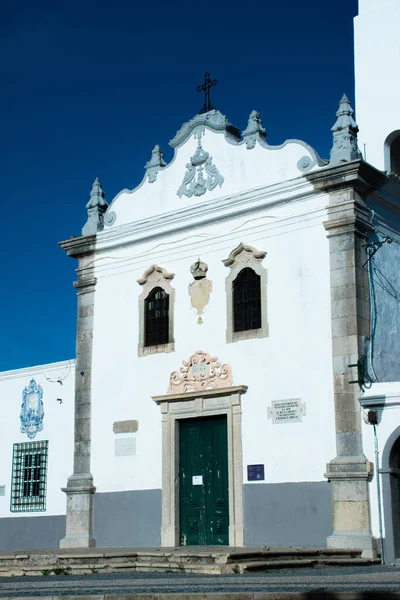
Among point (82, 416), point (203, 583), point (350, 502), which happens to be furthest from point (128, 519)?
point (203, 583)

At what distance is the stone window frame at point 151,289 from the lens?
16734 mm

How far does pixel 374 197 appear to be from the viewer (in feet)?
50.6

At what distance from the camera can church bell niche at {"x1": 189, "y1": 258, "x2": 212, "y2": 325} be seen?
16.4 m

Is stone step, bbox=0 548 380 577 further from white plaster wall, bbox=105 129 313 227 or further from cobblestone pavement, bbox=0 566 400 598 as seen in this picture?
white plaster wall, bbox=105 129 313 227

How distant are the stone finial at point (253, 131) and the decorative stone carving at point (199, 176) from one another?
80cm

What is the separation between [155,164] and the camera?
1791 cm

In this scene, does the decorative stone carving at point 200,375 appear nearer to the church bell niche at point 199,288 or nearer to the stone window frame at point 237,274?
the stone window frame at point 237,274

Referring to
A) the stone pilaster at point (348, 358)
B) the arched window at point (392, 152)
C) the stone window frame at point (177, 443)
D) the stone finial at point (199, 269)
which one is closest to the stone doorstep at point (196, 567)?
the stone pilaster at point (348, 358)

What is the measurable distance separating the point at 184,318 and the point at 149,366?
1.12 metres

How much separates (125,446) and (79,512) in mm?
1556

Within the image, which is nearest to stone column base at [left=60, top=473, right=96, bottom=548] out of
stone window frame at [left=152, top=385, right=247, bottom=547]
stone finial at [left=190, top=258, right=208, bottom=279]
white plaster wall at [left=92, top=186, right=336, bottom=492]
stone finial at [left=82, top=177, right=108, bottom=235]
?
white plaster wall at [left=92, top=186, right=336, bottom=492]

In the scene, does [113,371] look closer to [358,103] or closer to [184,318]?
[184,318]

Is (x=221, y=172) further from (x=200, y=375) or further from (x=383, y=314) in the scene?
(x=383, y=314)

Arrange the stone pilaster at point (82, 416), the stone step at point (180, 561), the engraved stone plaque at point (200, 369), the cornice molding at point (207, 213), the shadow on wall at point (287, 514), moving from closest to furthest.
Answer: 1. the stone step at point (180, 561)
2. the shadow on wall at point (287, 514)
3. the cornice molding at point (207, 213)
4. the engraved stone plaque at point (200, 369)
5. the stone pilaster at point (82, 416)
